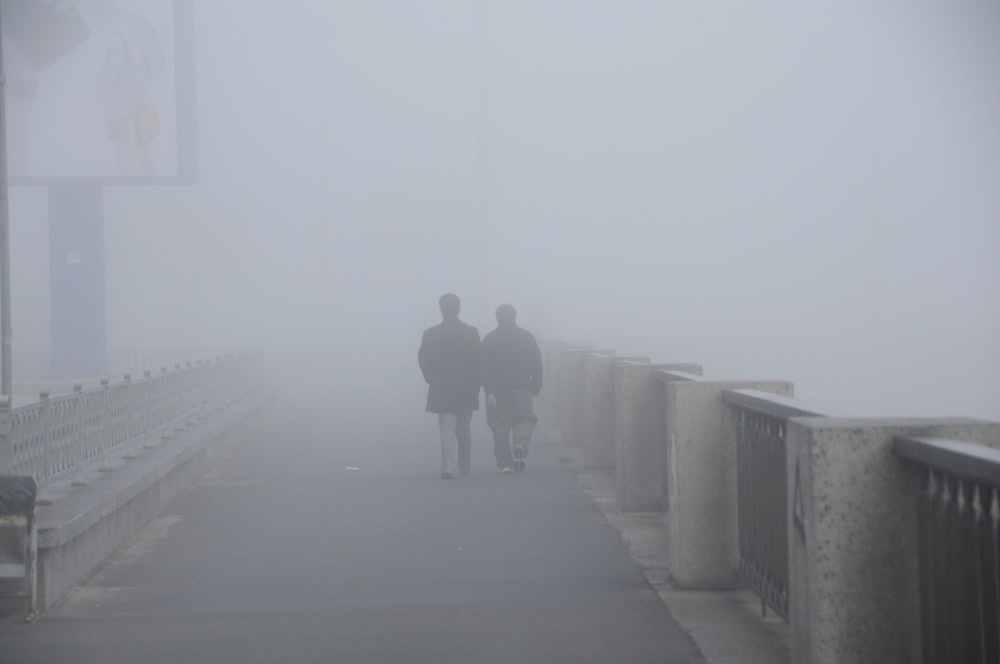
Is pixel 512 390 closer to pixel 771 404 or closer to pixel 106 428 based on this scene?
pixel 106 428

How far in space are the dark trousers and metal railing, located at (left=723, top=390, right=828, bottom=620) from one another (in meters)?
6.89

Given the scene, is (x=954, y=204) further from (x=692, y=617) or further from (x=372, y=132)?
(x=692, y=617)

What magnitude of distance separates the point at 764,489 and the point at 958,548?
2.26 meters

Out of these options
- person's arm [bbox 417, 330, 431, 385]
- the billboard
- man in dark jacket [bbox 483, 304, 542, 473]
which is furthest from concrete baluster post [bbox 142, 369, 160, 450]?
the billboard

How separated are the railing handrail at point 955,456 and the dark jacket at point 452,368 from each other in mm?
9062

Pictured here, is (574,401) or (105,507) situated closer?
(105,507)

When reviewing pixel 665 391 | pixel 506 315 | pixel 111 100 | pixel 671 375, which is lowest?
pixel 665 391

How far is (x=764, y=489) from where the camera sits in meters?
6.71

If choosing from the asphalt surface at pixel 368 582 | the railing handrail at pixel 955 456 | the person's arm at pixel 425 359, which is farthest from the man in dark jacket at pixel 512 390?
the railing handrail at pixel 955 456

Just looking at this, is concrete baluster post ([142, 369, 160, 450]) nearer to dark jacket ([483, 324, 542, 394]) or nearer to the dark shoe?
dark jacket ([483, 324, 542, 394])

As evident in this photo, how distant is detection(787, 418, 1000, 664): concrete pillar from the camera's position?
4.97 metres

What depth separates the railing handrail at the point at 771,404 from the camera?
230 inches

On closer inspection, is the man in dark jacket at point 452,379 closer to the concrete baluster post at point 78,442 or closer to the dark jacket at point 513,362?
the dark jacket at point 513,362

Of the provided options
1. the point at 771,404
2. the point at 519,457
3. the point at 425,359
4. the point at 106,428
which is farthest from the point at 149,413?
the point at 771,404
